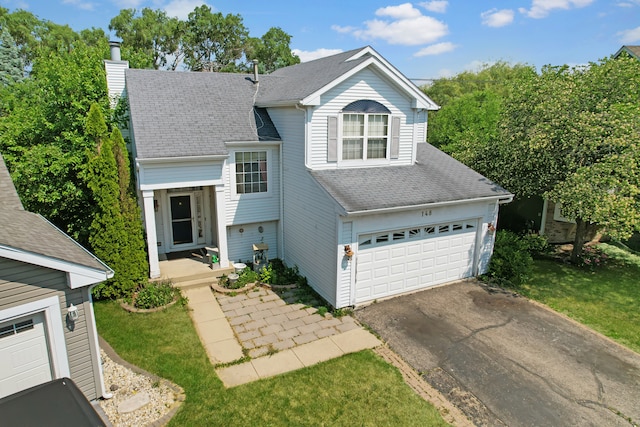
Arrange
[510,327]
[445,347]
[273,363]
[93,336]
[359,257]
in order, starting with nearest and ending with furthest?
[93,336] → [273,363] → [445,347] → [510,327] → [359,257]

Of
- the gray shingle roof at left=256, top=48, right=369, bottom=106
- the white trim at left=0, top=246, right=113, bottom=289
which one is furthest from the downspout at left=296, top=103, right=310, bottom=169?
the white trim at left=0, top=246, right=113, bottom=289

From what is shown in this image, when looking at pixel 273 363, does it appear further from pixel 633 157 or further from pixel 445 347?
pixel 633 157

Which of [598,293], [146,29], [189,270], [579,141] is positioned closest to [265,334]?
[189,270]

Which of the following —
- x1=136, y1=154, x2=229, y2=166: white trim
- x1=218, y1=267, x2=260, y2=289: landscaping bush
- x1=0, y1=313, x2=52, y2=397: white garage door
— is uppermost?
x1=136, y1=154, x2=229, y2=166: white trim

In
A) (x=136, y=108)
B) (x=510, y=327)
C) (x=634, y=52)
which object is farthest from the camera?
(x=634, y=52)

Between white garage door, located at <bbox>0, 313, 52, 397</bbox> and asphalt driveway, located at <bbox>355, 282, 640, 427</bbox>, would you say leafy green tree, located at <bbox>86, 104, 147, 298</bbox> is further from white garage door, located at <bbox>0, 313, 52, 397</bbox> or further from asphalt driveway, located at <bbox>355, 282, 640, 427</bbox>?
asphalt driveway, located at <bbox>355, 282, 640, 427</bbox>

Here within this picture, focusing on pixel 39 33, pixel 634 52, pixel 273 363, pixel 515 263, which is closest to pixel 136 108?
pixel 273 363

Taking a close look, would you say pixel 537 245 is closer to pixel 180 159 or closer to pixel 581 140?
pixel 581 140
